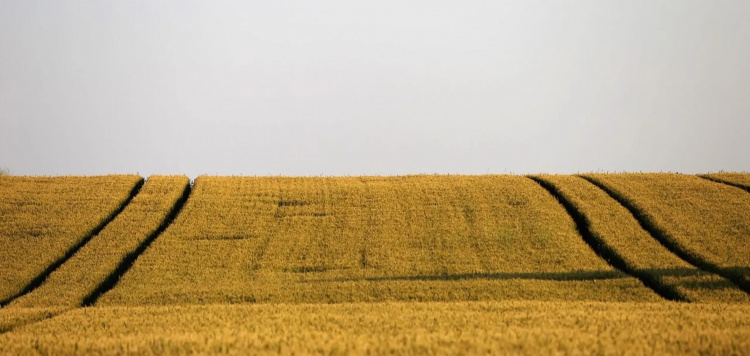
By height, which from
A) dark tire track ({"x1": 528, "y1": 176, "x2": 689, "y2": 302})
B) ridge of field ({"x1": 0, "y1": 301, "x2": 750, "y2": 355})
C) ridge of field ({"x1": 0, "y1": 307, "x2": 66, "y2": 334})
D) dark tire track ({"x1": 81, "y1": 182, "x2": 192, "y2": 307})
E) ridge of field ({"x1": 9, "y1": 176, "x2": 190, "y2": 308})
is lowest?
dark tire track ({"x1": 81, "y1": 182, "x2": 192, "y2": 307})

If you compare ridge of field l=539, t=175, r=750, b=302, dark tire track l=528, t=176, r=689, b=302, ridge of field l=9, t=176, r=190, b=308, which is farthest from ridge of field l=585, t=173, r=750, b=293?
ridge of field l=9, t=176, r=190, b=308

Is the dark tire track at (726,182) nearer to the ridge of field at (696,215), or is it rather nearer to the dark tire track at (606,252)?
the ridge of field at (696,215)

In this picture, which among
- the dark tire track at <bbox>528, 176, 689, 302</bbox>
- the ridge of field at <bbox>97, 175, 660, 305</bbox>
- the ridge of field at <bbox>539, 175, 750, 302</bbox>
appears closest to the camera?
the ridge of field at <bbox>539, 175, 750, 302</bbox>

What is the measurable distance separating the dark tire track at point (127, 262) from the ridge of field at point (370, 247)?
0.55 meters

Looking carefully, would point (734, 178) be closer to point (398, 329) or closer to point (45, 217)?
point (398, 329)

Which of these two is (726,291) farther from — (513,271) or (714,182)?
(714,182)

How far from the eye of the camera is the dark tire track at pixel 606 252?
2275 centimetres

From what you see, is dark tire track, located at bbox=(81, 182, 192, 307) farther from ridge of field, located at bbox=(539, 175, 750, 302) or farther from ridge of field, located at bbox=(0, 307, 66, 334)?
ridge of field, located at bbox=(539, 175, 750, 302)

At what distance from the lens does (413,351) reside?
37.2 feet

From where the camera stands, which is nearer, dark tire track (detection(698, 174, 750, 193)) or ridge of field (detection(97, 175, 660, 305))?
ridge of field (detection(97, 175, 660, 305))

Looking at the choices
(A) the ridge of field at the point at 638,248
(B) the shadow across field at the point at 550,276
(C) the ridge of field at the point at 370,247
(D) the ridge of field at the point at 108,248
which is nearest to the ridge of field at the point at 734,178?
(A) the ridge of field at the point at 638,248

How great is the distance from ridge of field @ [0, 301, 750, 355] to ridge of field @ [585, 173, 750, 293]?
7387mm

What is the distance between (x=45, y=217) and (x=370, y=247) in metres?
14.9

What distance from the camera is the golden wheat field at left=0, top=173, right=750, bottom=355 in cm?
1307
